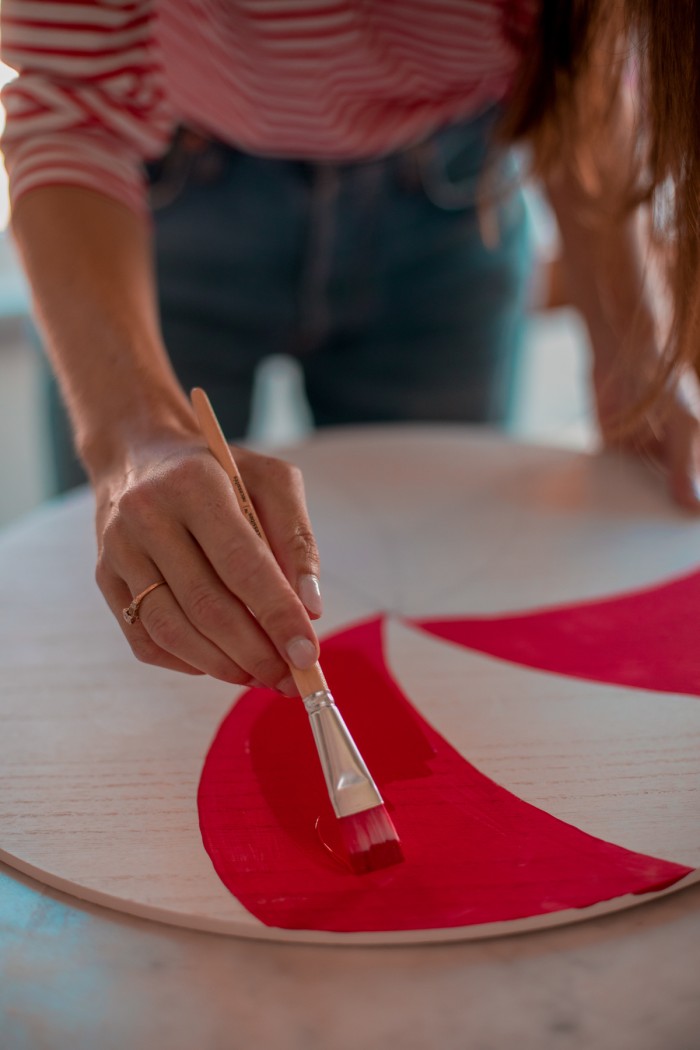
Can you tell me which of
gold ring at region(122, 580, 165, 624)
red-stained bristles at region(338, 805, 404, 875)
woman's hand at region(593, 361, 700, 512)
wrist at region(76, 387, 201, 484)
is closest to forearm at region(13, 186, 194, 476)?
wrist at region(76, 387, 201, 484)

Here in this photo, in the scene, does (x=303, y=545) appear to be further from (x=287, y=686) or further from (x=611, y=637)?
(x=611, y=637)

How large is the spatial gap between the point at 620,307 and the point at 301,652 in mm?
572

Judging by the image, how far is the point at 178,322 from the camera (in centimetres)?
107

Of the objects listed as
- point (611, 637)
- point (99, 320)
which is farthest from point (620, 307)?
point (99, 320)

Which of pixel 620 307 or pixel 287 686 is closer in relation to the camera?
pixel 287 686

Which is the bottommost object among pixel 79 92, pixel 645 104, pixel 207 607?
pixel 207 607

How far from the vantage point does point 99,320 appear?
650 millimetres

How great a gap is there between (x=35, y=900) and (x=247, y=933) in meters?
0.12

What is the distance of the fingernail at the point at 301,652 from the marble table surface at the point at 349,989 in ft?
0.45

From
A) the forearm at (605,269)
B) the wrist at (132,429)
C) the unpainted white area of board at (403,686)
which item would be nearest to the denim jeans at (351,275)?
the forearm at (605,269)

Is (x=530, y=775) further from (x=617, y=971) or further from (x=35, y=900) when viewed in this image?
(x=35, y=900)

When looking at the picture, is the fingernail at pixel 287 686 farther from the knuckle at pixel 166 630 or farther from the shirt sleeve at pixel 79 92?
the shirt sleeve at pixel 79 92

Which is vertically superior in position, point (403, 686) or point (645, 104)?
point (645, 104)

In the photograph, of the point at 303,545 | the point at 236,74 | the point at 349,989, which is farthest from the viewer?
the point at 236,74
